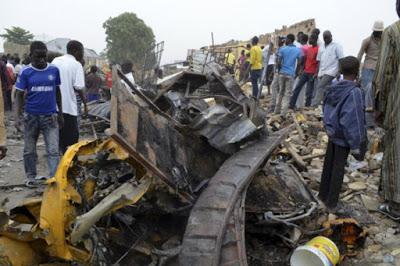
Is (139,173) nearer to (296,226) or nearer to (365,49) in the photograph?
(296,226)

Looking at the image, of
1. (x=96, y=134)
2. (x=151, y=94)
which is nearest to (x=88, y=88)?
(x=96, y=134)

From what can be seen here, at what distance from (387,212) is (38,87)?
A: 15.1ft

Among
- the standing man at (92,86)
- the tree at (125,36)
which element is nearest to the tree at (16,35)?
the tree at (125,36)

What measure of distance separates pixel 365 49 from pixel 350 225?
4.61 m

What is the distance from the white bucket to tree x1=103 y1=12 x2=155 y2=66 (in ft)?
147

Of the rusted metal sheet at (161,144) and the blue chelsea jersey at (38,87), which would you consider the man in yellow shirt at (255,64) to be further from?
the rusted metal sheet at (161,144)

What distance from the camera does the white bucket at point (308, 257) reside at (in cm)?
341

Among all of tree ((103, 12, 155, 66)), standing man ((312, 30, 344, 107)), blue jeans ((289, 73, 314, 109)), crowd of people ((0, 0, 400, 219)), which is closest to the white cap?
crowd of people ((0, 0, 400, 219))

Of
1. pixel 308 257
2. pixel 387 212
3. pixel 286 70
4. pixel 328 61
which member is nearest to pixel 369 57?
pixel 328 61

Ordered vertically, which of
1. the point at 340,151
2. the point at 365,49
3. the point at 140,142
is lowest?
the point at 340,151

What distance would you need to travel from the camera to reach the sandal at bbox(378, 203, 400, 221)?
4507 millimetres

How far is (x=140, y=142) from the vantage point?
116 inches

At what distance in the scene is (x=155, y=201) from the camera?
313 centimetres

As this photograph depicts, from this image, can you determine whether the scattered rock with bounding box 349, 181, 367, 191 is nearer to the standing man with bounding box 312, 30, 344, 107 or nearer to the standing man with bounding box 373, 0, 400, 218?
the standing man with bounding box 373, 0, 400, 218
